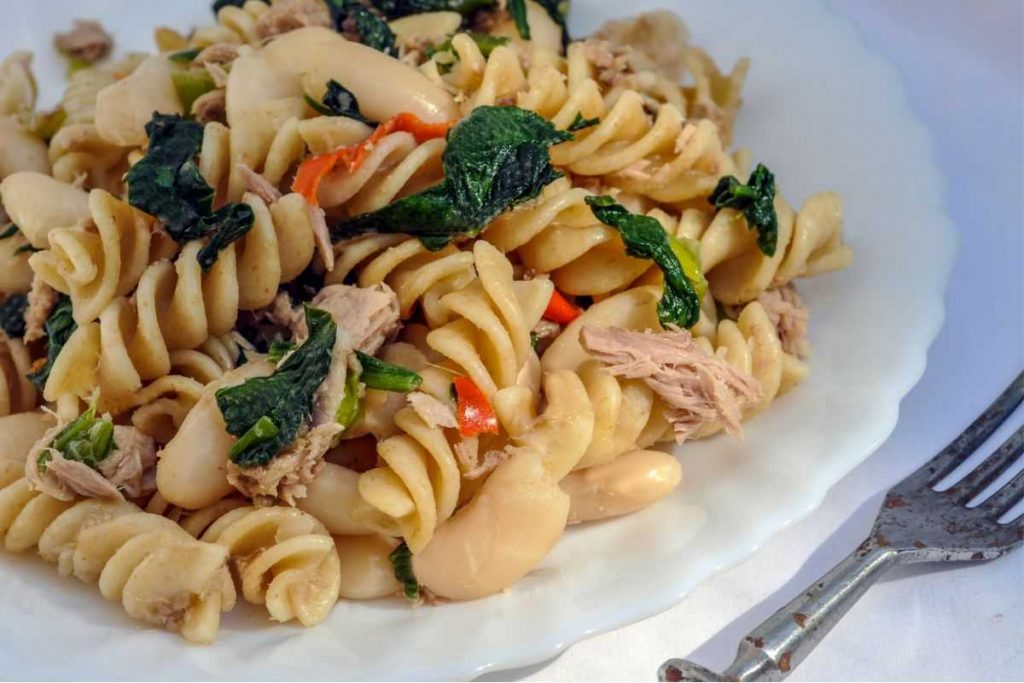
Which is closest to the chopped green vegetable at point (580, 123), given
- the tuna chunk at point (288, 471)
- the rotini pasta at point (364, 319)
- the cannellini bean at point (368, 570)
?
the rotini pasta at point (364, 319)

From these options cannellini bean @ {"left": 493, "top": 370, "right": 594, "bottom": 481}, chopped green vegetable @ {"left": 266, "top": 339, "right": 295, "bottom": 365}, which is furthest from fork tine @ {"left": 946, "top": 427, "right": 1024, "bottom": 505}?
chopped green vegetable @ {"left": 266, "top": 339, "right": 295, "bottom": 365}

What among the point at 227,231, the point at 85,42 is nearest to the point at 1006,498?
the point at 227,231

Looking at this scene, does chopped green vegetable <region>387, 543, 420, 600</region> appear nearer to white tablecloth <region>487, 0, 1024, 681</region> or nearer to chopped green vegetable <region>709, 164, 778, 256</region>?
white tablecloth <region>487, 0, 1024, 681</region>

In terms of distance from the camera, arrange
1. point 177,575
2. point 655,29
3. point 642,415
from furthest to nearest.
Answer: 1. point 655,29
2. point 642,415
3. point 177,575

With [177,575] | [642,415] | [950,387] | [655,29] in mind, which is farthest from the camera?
[655,29]

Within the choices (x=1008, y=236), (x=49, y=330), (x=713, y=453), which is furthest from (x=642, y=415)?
(x=1008, y=236)

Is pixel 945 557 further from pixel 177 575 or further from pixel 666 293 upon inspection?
pixel 177 575
